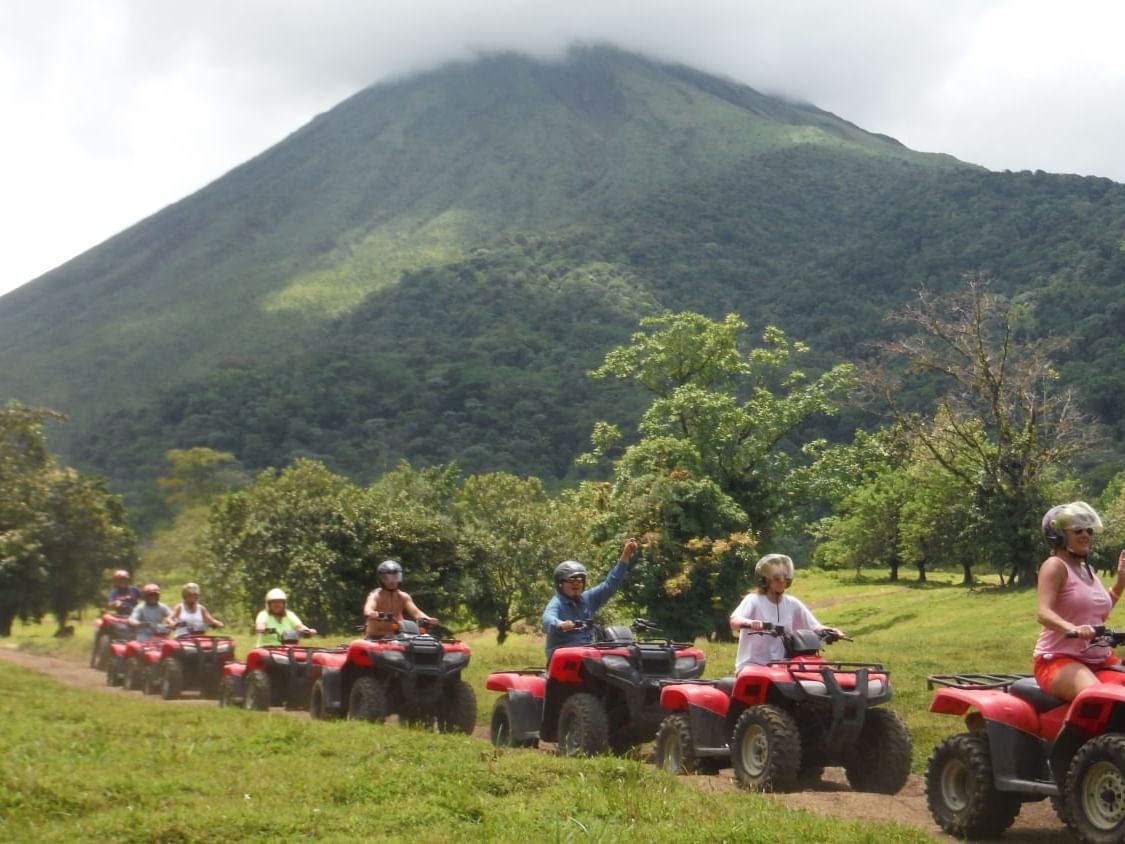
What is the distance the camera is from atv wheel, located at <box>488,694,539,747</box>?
12.9 metres

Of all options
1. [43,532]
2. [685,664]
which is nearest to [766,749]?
[685,664]

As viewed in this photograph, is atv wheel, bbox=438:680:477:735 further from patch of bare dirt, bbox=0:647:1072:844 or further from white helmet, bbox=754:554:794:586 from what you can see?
white helmet, bbox=754:554:794:586

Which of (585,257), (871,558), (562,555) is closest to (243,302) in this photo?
(585,257)

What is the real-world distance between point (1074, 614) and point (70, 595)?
1873 inches

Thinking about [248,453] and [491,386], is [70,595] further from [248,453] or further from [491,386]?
[491,386]

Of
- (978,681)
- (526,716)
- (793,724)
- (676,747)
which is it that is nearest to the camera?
(978,681)

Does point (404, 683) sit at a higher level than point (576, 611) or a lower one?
lower

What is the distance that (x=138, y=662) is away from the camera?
870 inches

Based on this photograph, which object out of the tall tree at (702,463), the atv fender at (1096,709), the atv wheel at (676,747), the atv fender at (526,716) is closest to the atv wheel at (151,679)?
the atv fender at (526,716)

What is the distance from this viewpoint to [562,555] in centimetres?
4584

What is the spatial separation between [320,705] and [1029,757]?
29.6 ft

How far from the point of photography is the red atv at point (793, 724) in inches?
399

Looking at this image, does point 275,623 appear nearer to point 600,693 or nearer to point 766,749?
point 600,693

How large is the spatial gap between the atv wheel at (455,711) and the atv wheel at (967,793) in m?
6.60
